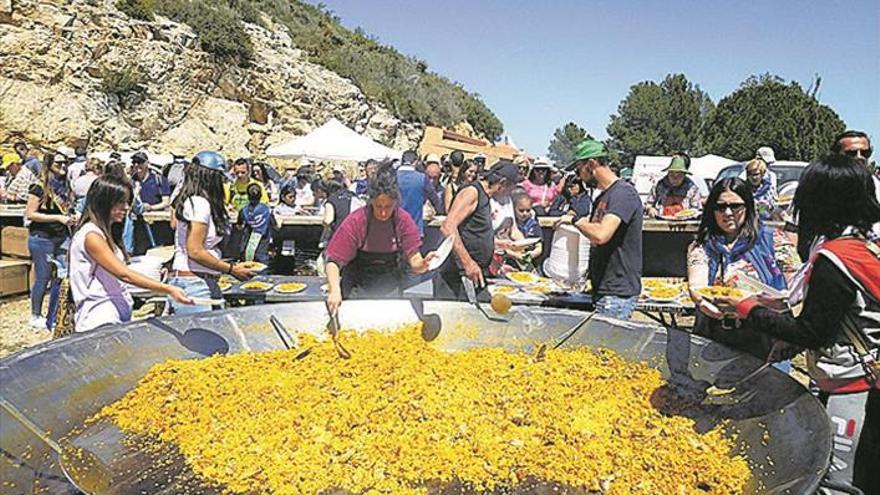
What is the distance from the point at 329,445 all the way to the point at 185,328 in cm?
110

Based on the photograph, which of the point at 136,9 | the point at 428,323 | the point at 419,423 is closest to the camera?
the point at 419,423

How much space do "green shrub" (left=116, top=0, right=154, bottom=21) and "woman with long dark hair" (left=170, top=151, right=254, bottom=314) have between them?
17.3m

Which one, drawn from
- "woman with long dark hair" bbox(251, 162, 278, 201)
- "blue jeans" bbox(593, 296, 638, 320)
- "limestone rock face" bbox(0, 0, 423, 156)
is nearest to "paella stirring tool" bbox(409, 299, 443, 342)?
"blue jeans" bbox(593, 296, 638, 320)

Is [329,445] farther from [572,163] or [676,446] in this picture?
[572,163]

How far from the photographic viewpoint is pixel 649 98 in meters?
55.8

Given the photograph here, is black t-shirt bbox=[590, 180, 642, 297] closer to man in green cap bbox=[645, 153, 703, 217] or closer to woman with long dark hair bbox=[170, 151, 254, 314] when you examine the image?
woman with long dark hair bbox=[170, 151, 254, 314]

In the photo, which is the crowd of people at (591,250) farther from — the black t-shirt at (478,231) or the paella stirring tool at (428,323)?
the paella stirring tool at (428,323)

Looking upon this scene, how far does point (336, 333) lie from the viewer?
2.90 m

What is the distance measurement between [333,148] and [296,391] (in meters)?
8.79

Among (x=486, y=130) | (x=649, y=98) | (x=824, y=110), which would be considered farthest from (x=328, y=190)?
(x=649, y=98)

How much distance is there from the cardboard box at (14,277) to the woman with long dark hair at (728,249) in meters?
7.20

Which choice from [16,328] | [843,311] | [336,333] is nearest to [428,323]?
[336,333]

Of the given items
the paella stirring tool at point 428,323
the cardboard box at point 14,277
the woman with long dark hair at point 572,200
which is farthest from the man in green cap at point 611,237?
the cardboard box at point 14,277

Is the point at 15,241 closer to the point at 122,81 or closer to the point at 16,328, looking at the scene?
the point at 16,328
